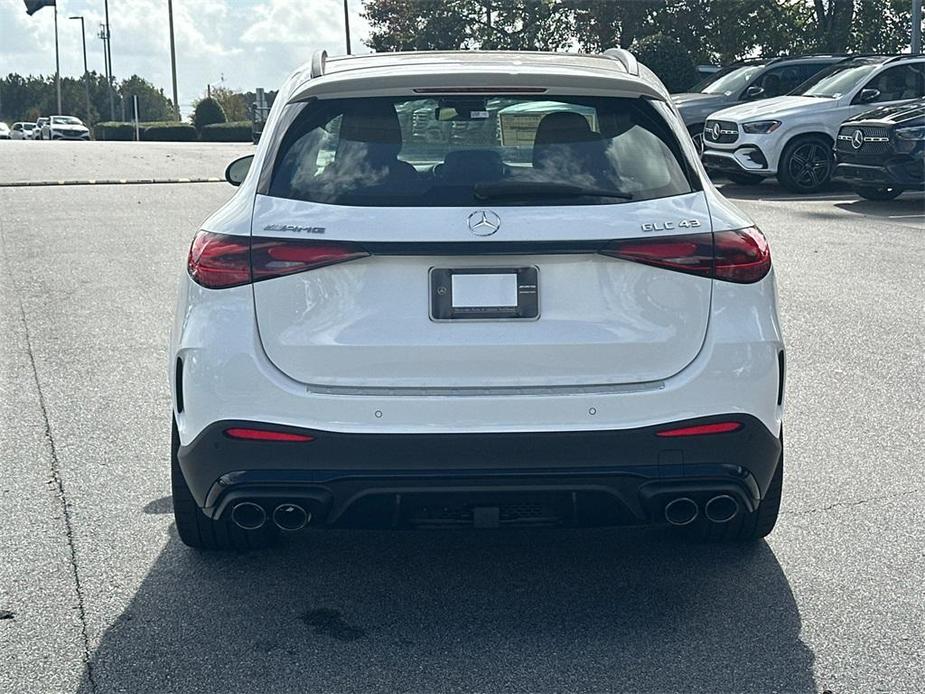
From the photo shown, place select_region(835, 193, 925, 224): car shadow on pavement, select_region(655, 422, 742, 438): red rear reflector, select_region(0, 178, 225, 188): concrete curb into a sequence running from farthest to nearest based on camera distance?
select_region(0, 178, 225, 188): concrete curb
select_region(835, 193, 925, 224): car shadow on pavement
select_region(655, 422, 742, 438): red rear reflector

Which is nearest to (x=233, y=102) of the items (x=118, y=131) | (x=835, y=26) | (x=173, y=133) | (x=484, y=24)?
(x=118, y=131)

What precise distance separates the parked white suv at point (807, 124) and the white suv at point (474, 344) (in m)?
15.1

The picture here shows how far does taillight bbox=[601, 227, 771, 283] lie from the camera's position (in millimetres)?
3783

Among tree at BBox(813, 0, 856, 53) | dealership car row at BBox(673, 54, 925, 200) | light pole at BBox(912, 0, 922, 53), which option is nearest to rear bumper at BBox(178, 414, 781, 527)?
dealership car row at BBox(673, 54, 925, 200)

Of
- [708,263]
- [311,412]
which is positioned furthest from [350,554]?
Result: [708,263]

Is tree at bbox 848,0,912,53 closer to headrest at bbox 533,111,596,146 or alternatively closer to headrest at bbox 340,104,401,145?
headrest at bbox 533,111,596,146

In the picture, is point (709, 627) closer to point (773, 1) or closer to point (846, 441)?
point (846, 441)

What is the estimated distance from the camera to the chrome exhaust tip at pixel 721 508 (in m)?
3.94

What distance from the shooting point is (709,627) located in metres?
4.03

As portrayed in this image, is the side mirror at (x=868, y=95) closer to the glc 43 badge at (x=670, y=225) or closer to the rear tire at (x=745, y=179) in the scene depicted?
the rear tire at (x=745, y=179)

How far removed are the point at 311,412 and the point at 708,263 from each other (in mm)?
1197

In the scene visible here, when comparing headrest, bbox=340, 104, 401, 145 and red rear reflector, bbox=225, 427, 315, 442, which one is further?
headrest, bbox=340, 104, 401, 145

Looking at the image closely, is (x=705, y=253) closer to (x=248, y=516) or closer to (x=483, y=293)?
(x=483, y=293)

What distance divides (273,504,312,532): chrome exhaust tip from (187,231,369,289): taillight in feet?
2.17
